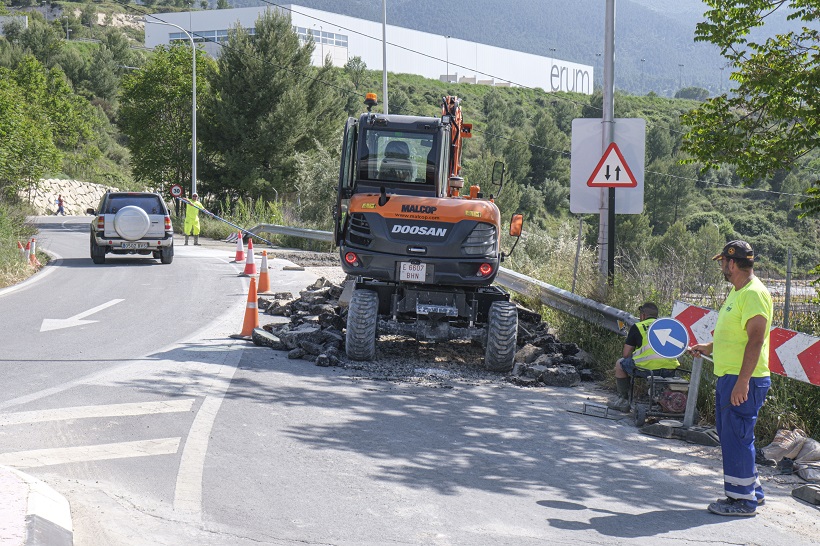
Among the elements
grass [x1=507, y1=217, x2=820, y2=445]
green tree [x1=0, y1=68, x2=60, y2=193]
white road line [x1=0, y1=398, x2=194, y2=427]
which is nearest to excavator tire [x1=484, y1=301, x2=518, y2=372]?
grass [x1=507, y1=217, x2=820, y2=445]

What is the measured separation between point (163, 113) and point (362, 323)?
40371 mm

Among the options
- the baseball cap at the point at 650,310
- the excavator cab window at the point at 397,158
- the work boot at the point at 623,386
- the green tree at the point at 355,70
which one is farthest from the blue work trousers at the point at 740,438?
the green tree at the point at 355,70

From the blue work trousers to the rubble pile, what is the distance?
4.03 metres

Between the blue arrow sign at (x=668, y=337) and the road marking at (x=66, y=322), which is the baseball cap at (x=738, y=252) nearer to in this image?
the blue arrow sign at (x=668, y=337)

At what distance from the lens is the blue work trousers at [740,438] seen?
587cm

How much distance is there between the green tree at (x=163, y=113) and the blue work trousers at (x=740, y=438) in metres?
43.8

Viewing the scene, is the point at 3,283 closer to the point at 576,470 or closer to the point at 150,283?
the point at 150,283

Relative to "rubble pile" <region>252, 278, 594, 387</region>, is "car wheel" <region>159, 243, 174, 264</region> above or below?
above

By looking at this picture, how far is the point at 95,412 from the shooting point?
7.79 m

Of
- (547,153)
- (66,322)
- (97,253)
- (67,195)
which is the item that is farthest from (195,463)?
(547,153)

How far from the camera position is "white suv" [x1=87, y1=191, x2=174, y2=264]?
22094 millimetres

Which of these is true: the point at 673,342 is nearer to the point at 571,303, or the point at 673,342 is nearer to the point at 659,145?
the point at 571,303

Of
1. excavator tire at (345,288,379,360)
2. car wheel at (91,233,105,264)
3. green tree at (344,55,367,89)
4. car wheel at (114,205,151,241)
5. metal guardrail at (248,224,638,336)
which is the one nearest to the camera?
excavator tire at (345,288,379,360)

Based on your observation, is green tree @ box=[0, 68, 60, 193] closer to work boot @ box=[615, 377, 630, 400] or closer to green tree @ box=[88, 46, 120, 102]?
work boot @ box=[615, 377, 630, 400]
